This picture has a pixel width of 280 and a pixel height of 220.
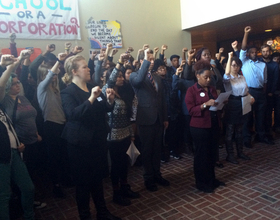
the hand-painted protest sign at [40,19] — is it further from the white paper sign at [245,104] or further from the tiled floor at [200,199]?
the white paper sign at [245,104]

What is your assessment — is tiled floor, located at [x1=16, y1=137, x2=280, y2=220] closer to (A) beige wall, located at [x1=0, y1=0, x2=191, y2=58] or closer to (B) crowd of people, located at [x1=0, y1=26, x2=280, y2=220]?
(B) crowd of people, located at [x1=0, y1=26, x2=280, y2=220]

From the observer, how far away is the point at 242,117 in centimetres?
400

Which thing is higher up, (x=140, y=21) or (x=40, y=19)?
(x=140, y=21)

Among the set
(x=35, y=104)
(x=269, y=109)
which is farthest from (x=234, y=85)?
(x=35, y=104)

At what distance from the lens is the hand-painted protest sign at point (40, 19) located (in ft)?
14.0

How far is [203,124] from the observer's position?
3.01 meters

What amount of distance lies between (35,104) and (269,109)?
465 cm

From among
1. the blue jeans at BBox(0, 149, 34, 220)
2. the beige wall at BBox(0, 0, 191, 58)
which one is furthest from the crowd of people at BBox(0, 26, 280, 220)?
the beige wall at BBox(0, 0, 191, 58)

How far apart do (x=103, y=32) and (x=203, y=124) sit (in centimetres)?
A: 328

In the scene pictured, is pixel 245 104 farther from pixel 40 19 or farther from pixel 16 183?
pixel 40 19

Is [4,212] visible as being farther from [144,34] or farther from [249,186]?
[144,34]

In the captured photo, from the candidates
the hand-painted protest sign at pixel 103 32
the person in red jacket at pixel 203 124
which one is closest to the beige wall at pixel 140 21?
the hand-painted protest sign at pixel 103 32

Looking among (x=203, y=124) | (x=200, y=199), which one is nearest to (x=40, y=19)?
(x=203, y=124)

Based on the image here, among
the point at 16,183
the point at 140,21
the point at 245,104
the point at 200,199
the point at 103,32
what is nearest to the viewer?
the point at 16,183
